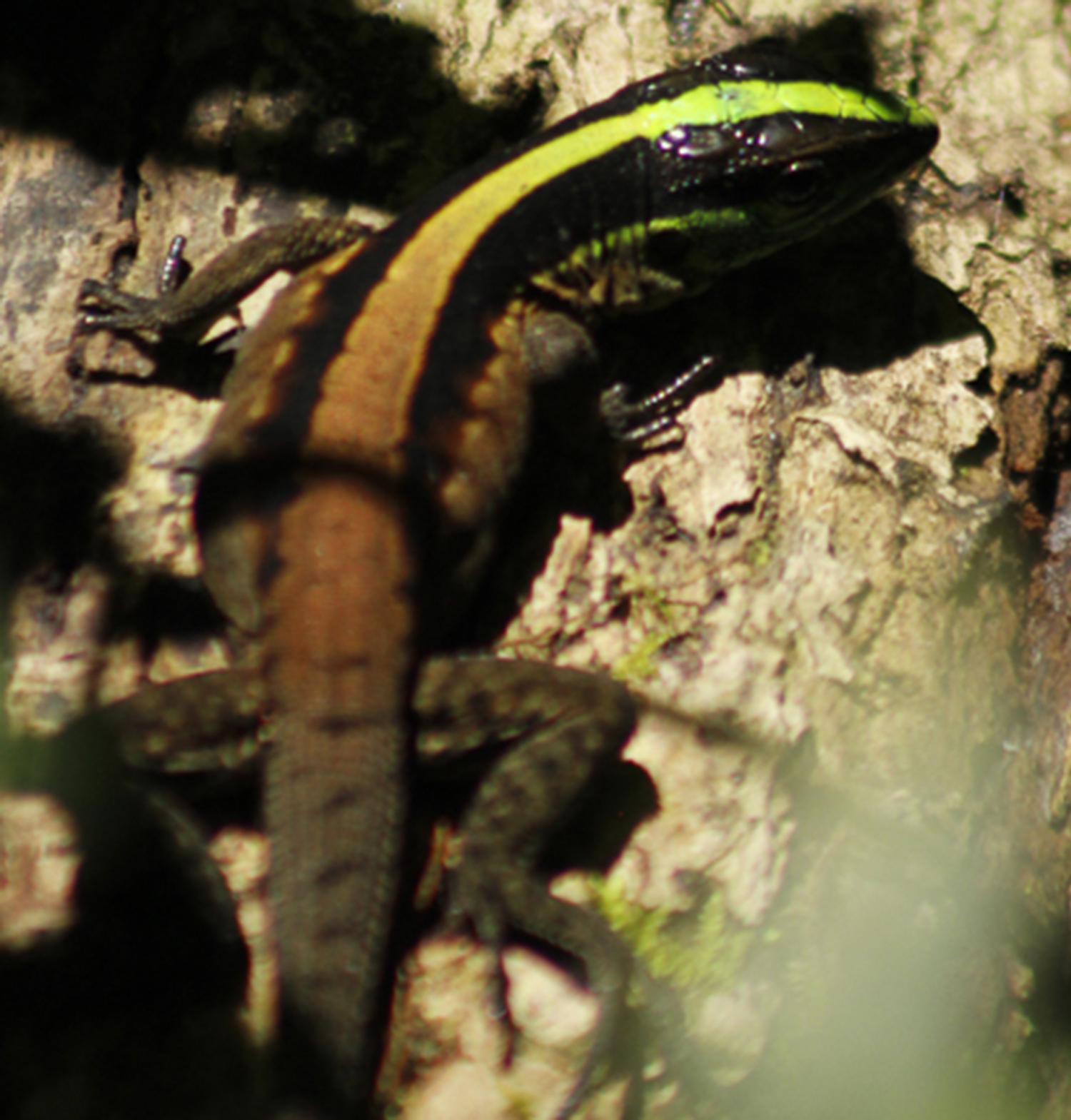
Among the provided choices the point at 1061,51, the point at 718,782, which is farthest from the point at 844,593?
the point at 1061,51

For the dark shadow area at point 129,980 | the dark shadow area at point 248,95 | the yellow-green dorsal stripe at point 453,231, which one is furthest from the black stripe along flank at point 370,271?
the dark shadow area at point 129,980

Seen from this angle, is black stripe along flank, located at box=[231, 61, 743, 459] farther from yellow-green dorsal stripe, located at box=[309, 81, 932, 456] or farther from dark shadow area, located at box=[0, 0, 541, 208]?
dark shadow area, located at box=[0, 0, 541, 208]

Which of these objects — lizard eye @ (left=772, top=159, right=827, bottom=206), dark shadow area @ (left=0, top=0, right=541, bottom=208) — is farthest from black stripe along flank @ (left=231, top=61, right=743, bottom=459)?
dark shadow area @ (left=0, top=0, right=541, bottom=208)

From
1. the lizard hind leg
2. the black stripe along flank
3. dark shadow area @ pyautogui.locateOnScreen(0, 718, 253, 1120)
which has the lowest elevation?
dark shadow area @ pyautogui.locateOnScreen(0, 718, 253, 1120)

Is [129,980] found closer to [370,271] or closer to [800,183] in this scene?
[370,271]

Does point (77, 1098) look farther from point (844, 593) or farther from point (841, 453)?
point (841, 453)

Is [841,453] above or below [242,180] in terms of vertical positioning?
below

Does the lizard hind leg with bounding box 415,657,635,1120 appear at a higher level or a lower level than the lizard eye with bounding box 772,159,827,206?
lower

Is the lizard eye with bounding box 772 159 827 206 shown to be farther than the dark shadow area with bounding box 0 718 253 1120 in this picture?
Yes
